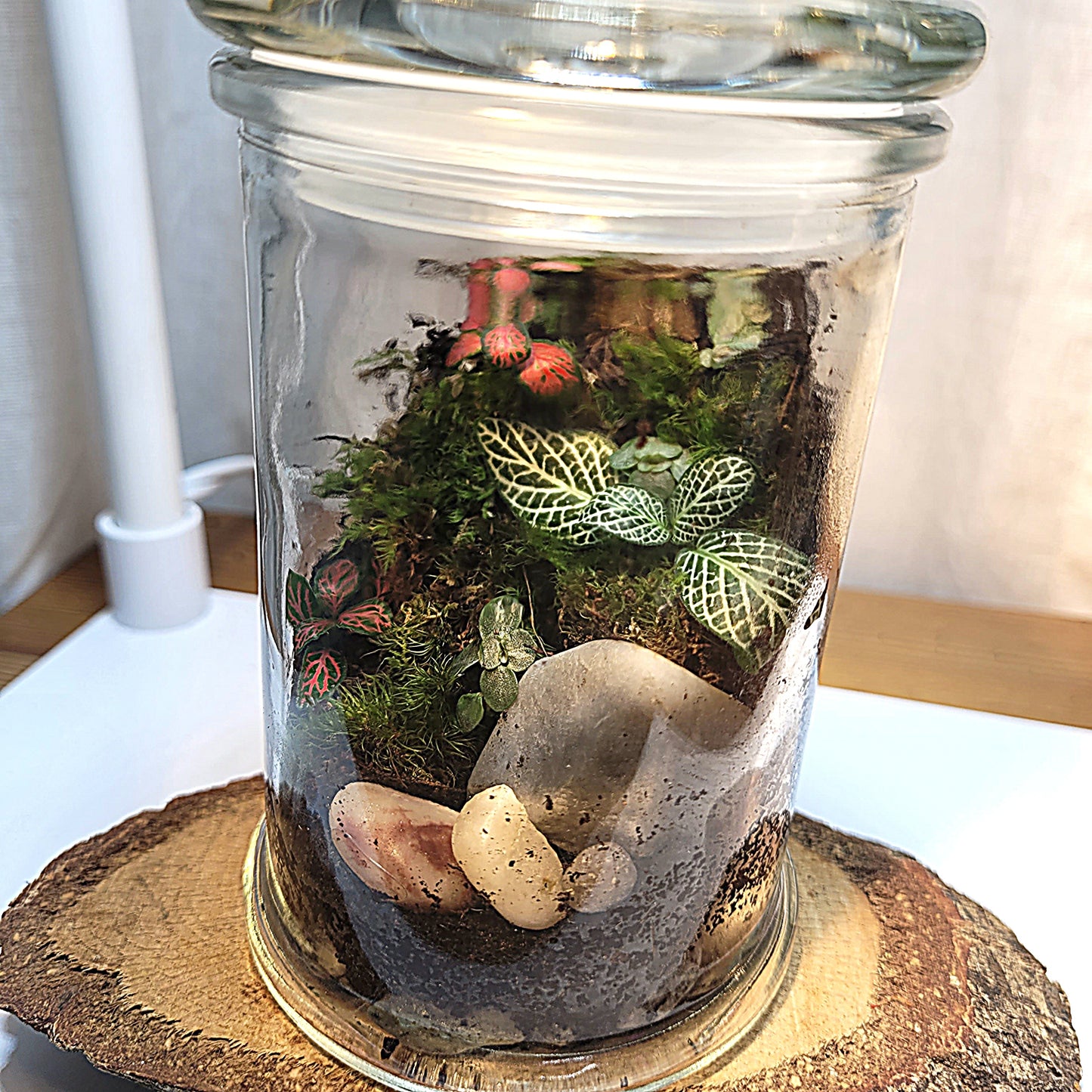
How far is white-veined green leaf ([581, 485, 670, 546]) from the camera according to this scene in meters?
0.42

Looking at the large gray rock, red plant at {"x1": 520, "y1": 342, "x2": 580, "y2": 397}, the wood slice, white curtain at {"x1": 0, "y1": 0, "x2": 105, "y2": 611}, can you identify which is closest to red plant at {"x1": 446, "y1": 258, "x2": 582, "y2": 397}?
red plant at {"x1": 520, "y1": 342, "x2": 580, "y2": 397}

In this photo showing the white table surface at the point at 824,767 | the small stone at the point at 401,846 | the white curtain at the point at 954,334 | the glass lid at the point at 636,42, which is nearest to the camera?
the glass lid at the point at 636,42

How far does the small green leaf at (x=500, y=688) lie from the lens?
0.43 metres

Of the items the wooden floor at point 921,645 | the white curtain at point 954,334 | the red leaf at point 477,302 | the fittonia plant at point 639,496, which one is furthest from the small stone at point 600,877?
the white curtain at point 954,334

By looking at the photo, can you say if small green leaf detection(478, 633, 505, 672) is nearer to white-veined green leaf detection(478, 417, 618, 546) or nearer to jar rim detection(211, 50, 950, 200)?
white-veined green leaf detection(478, 417, 618, 546)

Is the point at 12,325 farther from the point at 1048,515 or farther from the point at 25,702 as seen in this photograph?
the point at 1048,515

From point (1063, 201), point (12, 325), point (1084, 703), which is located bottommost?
point (1084, 703)

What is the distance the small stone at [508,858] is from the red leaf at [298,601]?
0.36 feet

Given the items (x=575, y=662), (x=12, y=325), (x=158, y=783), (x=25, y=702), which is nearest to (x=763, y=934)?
(x=575, y=662)

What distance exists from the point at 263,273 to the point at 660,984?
358 millimetres

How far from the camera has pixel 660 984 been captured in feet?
1.69

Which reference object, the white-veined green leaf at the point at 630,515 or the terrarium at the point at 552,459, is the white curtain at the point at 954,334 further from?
the white-veined green leaf at the point at 630,515

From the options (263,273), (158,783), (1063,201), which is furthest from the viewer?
(1063,201)

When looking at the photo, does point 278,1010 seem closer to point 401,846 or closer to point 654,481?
point 401,846
